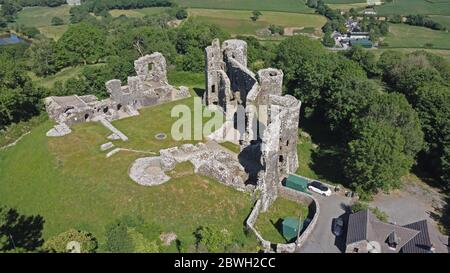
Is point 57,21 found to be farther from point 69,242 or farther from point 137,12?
point 69,242

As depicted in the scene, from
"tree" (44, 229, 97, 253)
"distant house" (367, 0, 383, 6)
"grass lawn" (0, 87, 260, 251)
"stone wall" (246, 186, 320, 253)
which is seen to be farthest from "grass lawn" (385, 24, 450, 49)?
"tree" (44, 229, 97, 253)

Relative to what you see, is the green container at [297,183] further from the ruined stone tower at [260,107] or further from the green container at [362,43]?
the green container at [362,43]

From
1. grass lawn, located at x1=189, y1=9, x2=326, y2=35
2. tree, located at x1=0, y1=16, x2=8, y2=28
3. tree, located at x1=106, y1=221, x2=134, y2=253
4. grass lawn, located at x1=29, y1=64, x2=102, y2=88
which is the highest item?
grass lawn, located at x1=189, y1=9, x2=326, y2=35

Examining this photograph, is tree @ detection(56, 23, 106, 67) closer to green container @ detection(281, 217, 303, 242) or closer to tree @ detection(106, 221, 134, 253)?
tree @ detection(106, 221, 134, 253)

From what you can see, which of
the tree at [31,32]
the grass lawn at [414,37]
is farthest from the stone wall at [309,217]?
the tree at [31,32]

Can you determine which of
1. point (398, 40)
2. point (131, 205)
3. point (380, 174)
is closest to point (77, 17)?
point (398, 40)

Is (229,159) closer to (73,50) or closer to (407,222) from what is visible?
(407,222)

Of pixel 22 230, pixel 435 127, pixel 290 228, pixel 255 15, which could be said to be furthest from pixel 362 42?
pixel 22 230
